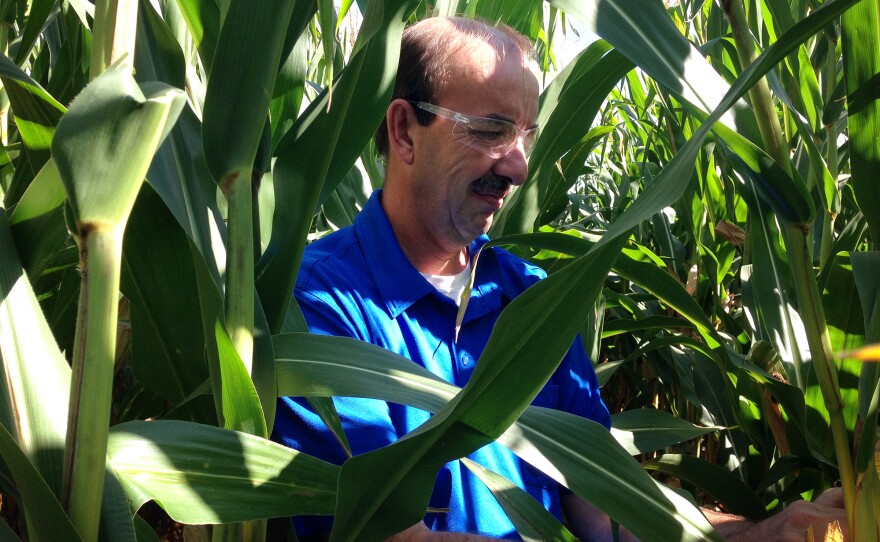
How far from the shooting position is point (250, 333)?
0.58m

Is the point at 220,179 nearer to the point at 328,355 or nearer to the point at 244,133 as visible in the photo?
the point at 244,133

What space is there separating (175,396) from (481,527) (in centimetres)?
49

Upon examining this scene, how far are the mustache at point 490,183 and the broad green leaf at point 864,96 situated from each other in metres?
0.63

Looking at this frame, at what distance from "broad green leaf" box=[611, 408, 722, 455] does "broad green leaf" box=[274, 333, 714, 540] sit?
0.50 meters

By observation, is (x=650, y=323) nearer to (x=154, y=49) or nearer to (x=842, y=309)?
(x=842, y=309)

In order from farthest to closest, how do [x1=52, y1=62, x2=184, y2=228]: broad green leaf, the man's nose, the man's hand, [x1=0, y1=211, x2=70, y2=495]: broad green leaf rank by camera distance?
the man's nose
the man's hand
[x1=0, y1=211, x2=70, y2=495]: broad green leaf
[x1=52, y1=62, x2=184, y2=228]: broad green leaf

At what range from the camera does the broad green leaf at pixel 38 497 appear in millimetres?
462

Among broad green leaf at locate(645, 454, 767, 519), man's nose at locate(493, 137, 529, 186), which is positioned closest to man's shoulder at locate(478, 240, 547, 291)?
man's nose at locate(493, 137, 529, 186)

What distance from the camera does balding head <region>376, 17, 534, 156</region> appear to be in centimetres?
136

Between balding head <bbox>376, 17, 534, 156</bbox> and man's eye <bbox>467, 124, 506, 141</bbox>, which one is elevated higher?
balding head <bbox>376, 17, 534, 156</bbox>

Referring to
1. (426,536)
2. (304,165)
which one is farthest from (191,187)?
(426,536)

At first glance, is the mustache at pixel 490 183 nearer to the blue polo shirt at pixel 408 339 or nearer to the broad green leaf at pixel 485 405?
the blue polo shirt at pixel 408 339

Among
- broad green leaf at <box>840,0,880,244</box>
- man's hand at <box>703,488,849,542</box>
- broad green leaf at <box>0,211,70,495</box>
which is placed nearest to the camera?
broad green leaf at <box>0,211,70,495</box>

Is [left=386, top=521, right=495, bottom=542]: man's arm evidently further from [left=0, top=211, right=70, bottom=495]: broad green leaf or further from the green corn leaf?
[left=0, top=211, right=70, bottom=495]: broad green leaf
